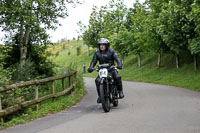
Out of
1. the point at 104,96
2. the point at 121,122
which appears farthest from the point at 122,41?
the point at 121,122

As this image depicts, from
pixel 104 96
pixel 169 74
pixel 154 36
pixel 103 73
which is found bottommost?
pixel 169 74

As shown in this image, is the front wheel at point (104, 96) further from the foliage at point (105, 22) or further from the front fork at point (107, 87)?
the foliage at point (105, 22)

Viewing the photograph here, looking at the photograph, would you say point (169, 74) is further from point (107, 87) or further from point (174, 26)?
point (107, 87)

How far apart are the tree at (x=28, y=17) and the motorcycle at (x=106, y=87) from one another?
5.84m

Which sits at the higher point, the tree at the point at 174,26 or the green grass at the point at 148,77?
the tree at the point at 174,26

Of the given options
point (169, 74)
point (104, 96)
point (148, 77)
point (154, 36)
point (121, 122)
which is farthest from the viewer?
point (154, 36)

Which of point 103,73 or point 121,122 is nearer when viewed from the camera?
point 121,122

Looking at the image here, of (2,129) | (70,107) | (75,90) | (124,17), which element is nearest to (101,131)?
(2,129)

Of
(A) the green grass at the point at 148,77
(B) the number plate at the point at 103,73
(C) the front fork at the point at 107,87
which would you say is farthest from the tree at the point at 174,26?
(C) the front fork at the point at 107,87

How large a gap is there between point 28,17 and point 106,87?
21.3 feet

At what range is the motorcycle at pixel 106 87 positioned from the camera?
8836 mm

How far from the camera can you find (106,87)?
29.9 feet

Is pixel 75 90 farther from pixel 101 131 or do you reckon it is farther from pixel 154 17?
pixel 154 17

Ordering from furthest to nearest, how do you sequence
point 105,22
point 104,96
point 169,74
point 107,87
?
1. point 105,22
2. point 169,74
3. point 107,87
4. point 104,96
